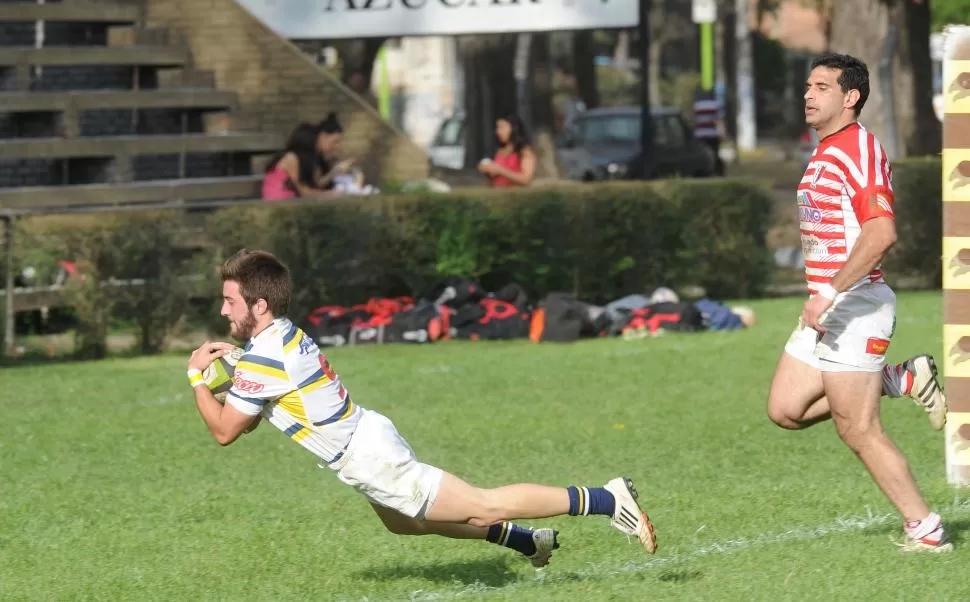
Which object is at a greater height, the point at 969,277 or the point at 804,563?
the point at 969,277

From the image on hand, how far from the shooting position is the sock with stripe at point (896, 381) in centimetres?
731

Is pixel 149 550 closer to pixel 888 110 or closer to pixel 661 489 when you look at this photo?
pixel 661 489

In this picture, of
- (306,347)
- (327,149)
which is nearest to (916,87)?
(327,149)

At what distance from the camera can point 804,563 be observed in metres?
6.95

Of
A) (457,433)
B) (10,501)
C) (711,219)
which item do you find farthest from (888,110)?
(10,501)

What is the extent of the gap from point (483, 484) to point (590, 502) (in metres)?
2.66

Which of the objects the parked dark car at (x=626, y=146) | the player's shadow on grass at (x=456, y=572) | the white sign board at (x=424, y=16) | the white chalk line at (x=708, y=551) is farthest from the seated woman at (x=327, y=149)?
the parked dark car at (x=626, y=146)

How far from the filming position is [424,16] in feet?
66.5

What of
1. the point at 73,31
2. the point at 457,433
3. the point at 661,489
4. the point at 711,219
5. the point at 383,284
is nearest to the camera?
the point at 661,489

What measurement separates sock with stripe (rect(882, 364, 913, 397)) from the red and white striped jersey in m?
0.55

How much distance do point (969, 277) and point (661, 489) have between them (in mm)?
1927

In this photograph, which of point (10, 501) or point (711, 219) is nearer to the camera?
point (10, 501)

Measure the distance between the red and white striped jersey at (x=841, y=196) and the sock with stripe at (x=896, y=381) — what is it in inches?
21.5

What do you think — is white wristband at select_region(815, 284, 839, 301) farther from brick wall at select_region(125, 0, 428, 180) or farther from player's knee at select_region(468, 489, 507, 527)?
brick wall at select_region(125, 0, 428, 180)
